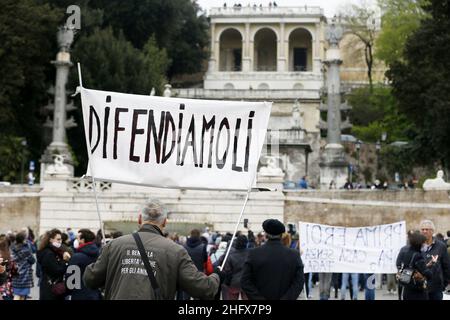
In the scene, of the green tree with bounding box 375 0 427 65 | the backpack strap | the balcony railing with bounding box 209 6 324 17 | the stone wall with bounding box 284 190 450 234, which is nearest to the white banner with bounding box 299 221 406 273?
the backpack strap

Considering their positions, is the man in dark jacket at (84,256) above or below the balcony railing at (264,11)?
below

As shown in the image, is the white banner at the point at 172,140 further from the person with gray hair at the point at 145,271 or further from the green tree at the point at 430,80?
the green tree at the point at 430,80

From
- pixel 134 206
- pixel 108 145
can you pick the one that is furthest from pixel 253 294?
pixel 134 206

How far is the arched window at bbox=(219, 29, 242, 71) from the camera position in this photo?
263 feet

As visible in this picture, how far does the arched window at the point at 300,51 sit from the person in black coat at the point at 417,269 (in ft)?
227

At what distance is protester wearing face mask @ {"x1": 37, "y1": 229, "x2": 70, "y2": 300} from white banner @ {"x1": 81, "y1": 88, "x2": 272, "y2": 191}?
3.29 meters

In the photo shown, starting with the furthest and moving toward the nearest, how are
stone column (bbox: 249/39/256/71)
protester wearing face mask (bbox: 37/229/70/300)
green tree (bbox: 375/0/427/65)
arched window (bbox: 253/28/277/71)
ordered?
arched window (bbox: 253/28/277/71) < stone column (bbox: 249/39/256/71) < green tree (bbox: 375/0/427/65) < protester wearing face mask (bbox: 37/229/70/300)

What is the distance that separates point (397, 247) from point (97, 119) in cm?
891

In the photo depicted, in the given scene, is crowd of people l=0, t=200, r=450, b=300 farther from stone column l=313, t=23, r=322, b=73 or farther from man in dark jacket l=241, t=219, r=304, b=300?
stone column l=313, t=23, r=322, b=73

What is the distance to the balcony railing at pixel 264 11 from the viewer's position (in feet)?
255

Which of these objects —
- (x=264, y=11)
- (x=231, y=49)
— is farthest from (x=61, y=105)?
(x=231, y=49)

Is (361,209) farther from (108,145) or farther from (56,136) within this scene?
(108,145)

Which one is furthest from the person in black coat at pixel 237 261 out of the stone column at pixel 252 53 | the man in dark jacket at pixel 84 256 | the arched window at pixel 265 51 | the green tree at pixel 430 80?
the arched window at pixel 265 51

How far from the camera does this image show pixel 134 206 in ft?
120
